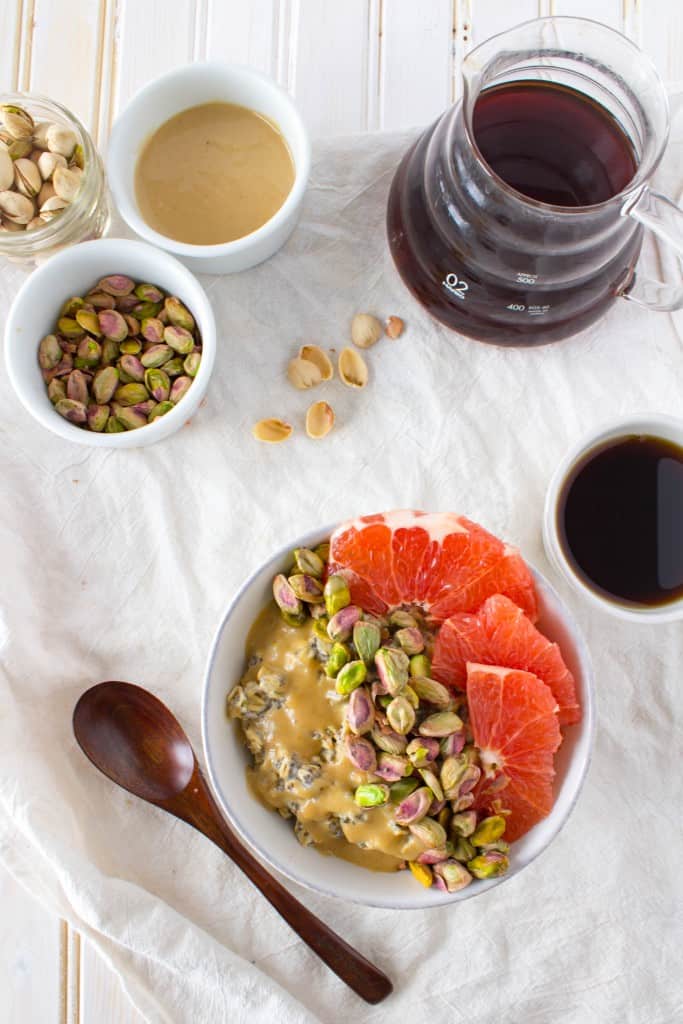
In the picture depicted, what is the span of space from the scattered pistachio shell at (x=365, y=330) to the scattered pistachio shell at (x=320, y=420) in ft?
0.26

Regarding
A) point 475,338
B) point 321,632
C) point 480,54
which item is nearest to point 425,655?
point 321,632

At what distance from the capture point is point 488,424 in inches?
42.3

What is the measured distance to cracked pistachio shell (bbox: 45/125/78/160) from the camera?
100 centimetres

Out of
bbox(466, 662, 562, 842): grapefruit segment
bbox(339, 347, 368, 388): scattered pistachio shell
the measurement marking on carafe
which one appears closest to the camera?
bbox(466, 662, 562, 842): grapefruit segment

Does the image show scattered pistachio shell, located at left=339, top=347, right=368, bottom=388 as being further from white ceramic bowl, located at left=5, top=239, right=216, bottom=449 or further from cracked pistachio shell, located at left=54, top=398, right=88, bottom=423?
cracked pistachio shell, located at left=54, top=398, right=88, bottom=423

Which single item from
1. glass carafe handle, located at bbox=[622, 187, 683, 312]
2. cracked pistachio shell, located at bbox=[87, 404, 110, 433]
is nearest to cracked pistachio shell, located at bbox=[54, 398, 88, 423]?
cracked pistachio shell, located at bbox=[87, 404, 110, 433]

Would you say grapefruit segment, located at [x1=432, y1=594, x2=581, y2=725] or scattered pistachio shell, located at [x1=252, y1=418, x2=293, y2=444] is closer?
grapefruit segment, located at [x1=432, y1=594, x2=581, y2=725]

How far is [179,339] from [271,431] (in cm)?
14

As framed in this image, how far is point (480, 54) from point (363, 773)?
63cm

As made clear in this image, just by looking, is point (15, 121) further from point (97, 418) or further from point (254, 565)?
point (254, 565)

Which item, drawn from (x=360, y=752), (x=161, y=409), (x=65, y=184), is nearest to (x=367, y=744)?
(x=360, y=752)

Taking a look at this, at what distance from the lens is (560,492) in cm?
101

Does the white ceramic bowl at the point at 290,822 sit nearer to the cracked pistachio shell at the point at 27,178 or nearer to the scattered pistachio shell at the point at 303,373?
the scattered pistachio shell at the point at 303,373

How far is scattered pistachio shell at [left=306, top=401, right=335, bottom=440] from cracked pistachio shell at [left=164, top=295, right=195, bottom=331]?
0.51 feet
